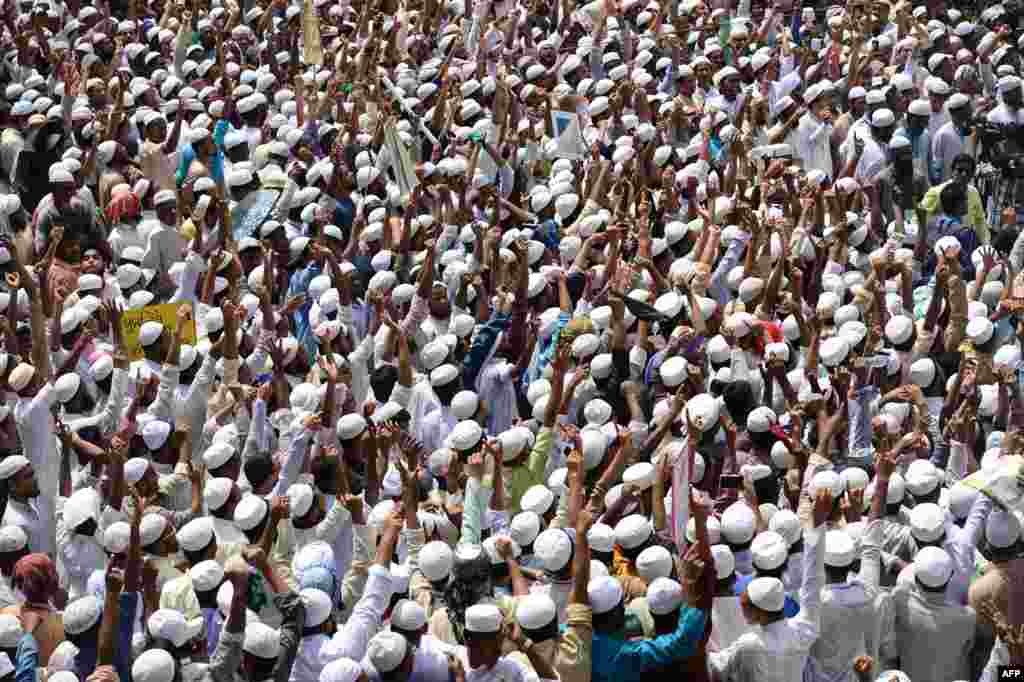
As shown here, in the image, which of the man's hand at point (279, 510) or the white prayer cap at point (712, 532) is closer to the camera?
the white prayer cap at point (712, 532)

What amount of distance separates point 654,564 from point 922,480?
62.2 inches

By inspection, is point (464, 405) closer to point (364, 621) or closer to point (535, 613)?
point (364, 621)

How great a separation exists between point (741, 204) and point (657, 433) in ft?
10.1

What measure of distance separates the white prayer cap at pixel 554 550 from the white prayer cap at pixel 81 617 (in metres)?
1.74

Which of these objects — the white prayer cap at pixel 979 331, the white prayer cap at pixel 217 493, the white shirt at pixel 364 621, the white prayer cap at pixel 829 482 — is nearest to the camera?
the white shirt at pixel 364 621

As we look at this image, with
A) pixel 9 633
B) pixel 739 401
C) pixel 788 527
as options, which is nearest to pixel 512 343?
pixel 739 401

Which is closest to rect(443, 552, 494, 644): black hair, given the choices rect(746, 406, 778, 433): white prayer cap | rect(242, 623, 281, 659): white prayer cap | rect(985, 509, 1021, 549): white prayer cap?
rect(242, 623, 281, 659): white prayer cap

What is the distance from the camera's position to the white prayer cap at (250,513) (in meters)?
7.89

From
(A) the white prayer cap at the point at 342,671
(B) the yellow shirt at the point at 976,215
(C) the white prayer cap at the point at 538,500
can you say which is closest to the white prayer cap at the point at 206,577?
(A) the white prayer cap at the point at 342,671

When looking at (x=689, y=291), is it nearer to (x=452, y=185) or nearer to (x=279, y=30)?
(x=452, y=185)

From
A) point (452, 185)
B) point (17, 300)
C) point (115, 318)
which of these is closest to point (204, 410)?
point (115, 318)

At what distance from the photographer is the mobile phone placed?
332 inches

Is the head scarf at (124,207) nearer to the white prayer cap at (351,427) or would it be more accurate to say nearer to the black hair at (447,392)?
the black hair at (447,392)

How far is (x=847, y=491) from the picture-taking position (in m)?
8.06
